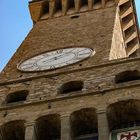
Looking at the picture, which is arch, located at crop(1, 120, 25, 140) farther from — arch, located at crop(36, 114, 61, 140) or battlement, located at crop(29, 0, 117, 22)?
battlement, located at crop(29, 0, 117, 22)

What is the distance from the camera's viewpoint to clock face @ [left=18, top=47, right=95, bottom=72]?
77.6 feet

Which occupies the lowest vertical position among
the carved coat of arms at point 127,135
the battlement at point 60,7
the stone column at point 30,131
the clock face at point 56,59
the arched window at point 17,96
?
the carved coat of arms at point 127,135

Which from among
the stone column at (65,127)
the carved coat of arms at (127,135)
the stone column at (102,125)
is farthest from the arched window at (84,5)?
the carved coat of arms at (127,135)

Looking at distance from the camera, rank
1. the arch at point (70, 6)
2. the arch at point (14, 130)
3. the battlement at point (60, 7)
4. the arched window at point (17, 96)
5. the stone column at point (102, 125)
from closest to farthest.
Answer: the stone column at point (102, 125) → the arch at point (14, 130) → the arched window at point (17, 96) → the battlement at point (60, 7) → the arch at point (70, 6)

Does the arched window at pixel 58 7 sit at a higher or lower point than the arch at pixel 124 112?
higher

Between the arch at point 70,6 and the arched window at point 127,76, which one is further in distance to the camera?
the arch at point 70,6

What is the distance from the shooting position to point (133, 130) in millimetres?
17859

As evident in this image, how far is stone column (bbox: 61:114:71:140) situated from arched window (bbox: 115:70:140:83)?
2568 mm

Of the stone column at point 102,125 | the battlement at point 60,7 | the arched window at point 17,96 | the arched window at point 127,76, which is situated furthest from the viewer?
the battlement at point 60,7

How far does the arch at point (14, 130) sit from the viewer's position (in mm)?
19297

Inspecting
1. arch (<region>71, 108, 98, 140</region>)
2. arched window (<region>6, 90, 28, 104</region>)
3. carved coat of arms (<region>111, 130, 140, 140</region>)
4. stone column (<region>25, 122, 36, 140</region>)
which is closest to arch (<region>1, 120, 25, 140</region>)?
stone column (<region>25, 122, 36, 140</region>)

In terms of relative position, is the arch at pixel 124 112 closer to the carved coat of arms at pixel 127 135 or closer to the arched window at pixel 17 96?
the carved coat of arms at pixel 127 135

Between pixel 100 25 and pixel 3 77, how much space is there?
572cm

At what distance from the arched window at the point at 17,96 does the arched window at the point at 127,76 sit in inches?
111
